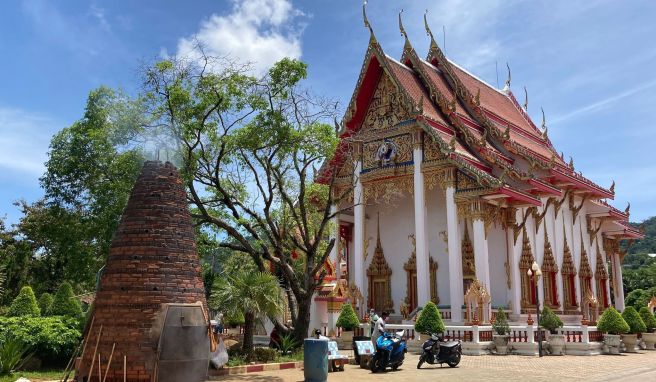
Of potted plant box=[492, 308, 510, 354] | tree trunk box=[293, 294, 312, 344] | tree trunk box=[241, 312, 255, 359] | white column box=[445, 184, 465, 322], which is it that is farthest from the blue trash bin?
white column box=[445, 184, 465, 322]

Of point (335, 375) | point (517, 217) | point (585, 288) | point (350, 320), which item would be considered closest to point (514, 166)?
point (517, 217)

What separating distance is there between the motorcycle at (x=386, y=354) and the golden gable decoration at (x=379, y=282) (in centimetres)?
948

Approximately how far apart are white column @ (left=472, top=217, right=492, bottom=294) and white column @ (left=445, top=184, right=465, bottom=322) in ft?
1.84

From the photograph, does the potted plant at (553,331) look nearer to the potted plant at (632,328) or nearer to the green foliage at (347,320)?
the potted plant at (632,328)

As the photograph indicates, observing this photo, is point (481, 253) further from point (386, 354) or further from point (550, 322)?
point (386, 354)

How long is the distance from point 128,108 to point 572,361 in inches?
432

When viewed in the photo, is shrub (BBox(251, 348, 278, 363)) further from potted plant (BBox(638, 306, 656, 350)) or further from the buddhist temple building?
potted plant (BBox(638, 306, 656, 350))

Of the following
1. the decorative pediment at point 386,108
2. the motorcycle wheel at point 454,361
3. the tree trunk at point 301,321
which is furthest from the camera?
the decorative pediment at point 386,108

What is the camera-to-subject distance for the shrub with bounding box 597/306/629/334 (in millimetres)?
15305

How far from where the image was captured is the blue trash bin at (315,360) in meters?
9.00

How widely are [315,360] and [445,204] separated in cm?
1208

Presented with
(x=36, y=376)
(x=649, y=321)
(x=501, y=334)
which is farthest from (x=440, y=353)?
(x=649, y=321)

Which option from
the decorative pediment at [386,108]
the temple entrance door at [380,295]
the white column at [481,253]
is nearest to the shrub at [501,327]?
the white column at [481,253]

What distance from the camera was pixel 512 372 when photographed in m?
10.8
